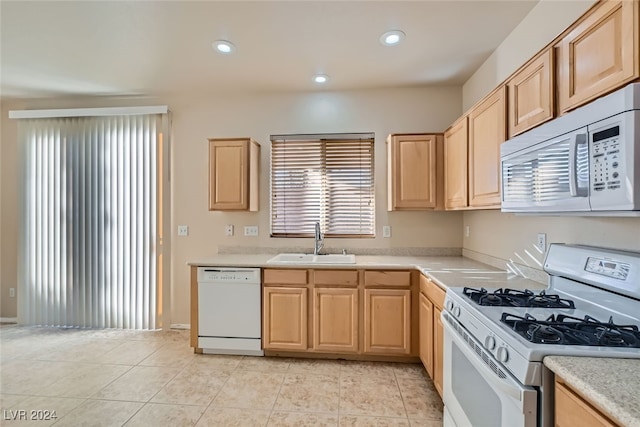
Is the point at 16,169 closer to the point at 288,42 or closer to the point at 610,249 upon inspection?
the point at 288,42

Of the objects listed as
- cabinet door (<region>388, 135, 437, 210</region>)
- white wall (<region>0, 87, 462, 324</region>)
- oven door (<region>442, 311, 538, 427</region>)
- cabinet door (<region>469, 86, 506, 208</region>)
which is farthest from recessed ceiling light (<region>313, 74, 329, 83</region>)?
oven door (<region>442, 311, 538, 427</region>)

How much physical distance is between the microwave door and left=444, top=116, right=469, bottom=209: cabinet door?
67 cm

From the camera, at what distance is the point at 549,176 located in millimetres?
1294

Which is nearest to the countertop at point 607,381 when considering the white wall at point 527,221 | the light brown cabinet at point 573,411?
the light brown cabinet at point 573,411

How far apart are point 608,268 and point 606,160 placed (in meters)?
0.59

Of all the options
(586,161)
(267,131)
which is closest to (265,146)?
(267,131)

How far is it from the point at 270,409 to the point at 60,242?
323cm

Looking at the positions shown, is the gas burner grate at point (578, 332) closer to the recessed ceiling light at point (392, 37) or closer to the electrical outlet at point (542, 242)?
the electrical outlet at point (542, 242)

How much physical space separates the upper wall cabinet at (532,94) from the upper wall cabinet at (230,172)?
2.28 metres

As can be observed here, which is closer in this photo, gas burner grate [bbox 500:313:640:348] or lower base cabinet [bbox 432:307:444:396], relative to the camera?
gas burner grate [bbox 500:313:640:348]

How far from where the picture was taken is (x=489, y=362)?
1159 millimetres

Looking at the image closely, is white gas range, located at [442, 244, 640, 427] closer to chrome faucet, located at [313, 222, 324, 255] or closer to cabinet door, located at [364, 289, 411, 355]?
cabinet door, located at [364, 289, 411, 355]

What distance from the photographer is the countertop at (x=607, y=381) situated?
0.68 metres

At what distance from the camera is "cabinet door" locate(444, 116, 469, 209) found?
7.63 ft
